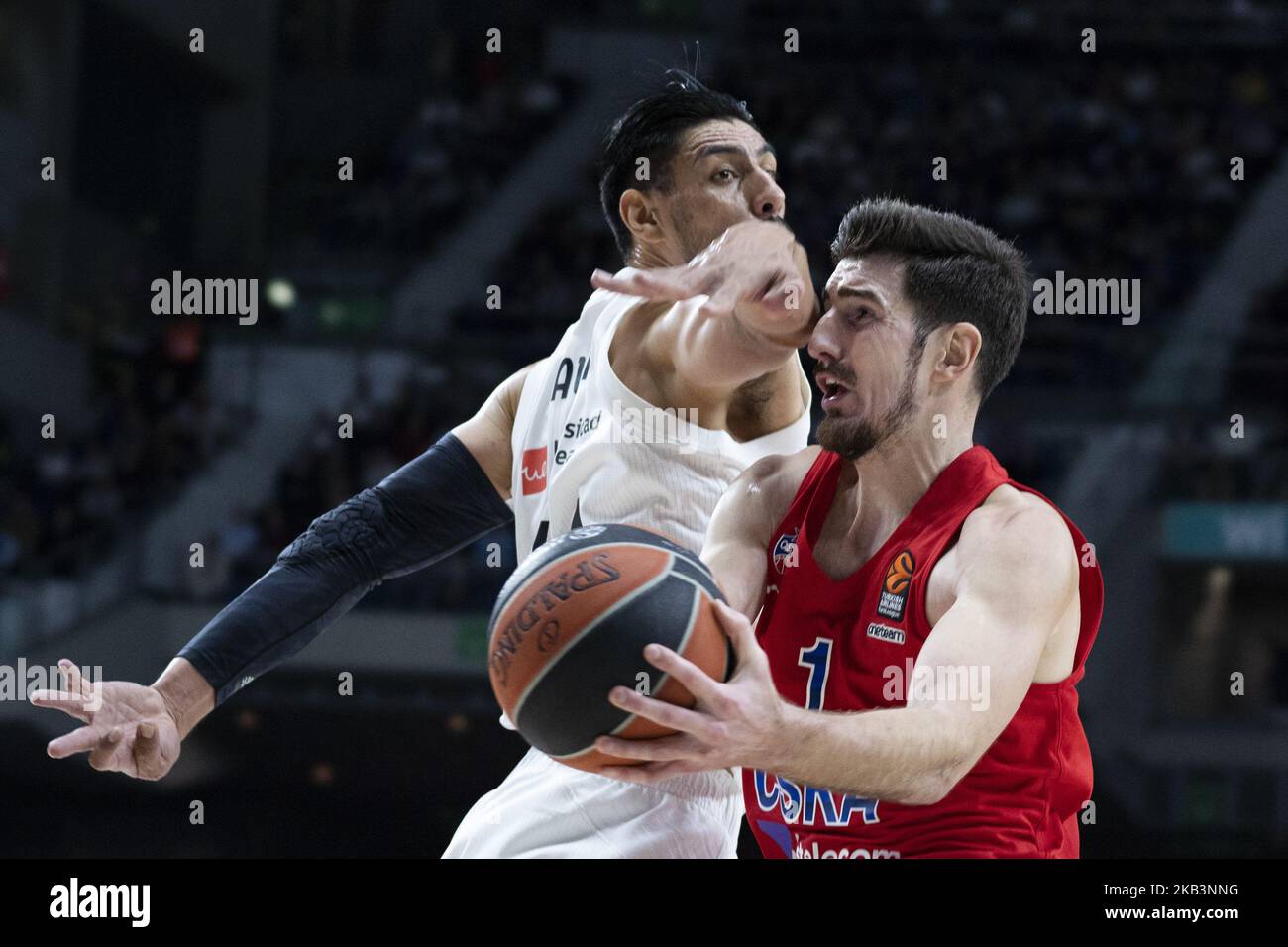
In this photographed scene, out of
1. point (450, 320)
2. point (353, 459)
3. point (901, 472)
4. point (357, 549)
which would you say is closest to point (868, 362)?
point (901, 472)

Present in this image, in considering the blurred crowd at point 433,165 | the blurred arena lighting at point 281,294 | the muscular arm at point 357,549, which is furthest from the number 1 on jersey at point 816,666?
the blurred crowd at point 433,165

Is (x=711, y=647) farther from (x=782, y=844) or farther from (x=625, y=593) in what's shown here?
(x=782, y=844)

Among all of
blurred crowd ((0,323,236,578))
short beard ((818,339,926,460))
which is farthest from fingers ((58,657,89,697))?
blurred crowd ((0,323,236,578))

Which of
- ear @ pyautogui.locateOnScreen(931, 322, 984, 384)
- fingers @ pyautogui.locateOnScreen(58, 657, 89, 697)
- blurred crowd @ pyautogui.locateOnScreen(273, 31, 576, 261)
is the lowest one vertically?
fingers @ pyautogui.locateOnScreen(58, 657, 89, 697)

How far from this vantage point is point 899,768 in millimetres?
2266

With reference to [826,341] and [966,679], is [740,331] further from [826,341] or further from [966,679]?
[966,679]

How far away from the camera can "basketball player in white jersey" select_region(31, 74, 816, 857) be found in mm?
3002

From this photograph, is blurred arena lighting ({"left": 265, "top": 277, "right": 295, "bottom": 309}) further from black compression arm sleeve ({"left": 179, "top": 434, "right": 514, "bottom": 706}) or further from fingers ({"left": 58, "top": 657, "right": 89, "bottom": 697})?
fingers ({"left": 58, "top": 657, "right": 89, "bottom": 697})

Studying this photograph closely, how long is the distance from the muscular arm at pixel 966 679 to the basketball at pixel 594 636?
202 millimetres

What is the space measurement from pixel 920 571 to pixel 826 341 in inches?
18.8

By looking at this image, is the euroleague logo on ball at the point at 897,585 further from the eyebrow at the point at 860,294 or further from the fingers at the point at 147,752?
the fingers at the point at 147,752

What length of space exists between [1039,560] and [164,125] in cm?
1441

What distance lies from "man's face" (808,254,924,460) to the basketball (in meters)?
0.57
